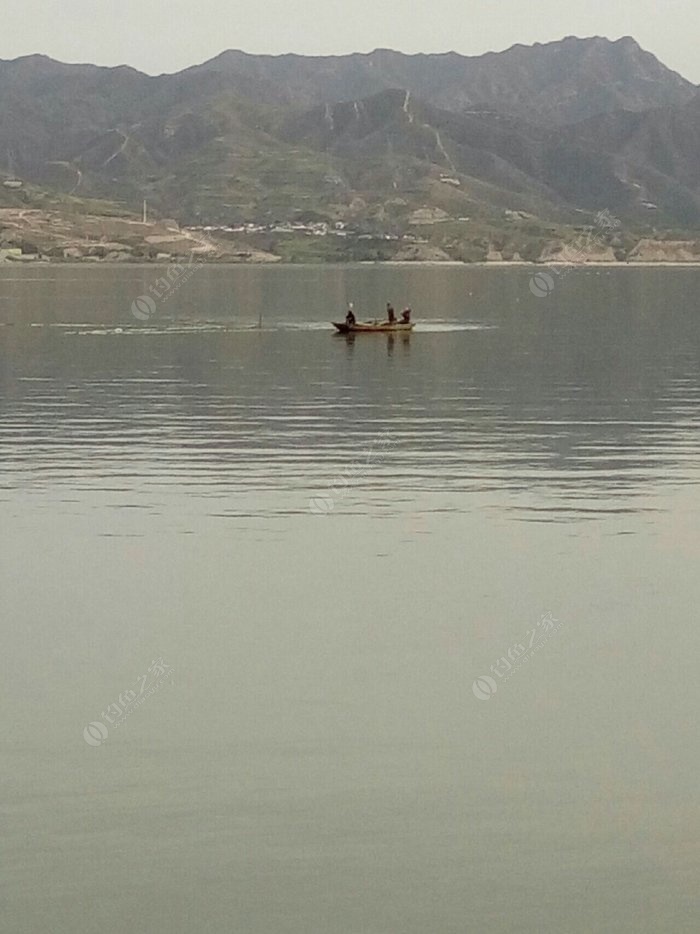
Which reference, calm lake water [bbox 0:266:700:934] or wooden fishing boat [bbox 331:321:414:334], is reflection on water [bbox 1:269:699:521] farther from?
wooden fishing boat [bbox 331:321:414:334]

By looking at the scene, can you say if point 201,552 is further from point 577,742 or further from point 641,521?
point 577,742

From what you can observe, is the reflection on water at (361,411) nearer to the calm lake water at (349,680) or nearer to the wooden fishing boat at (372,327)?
the calm lake water at (349,680)

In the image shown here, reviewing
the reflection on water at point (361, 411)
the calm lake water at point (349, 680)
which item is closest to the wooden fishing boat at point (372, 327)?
the reflection on water at point (361, 411)

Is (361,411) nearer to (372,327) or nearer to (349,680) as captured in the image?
(349,680)

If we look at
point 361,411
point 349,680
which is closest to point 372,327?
point 361,411

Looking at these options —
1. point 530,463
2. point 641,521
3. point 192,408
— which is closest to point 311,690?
point 641,521

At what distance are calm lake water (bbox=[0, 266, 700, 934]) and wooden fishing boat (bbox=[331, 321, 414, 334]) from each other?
65.2 meters

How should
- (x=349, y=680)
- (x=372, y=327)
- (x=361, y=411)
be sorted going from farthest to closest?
(x=372, y=327) < (x=361, y=411) < (x=349, y=680)

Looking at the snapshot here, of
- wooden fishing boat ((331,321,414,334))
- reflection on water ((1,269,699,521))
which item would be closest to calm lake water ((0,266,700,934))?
reflection on water ((1,269,699,521))

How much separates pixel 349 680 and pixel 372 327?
10376cm

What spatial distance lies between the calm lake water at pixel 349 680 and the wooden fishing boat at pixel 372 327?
6518 centimetres

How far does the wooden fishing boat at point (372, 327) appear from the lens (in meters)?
133

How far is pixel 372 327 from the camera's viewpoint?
133875mm

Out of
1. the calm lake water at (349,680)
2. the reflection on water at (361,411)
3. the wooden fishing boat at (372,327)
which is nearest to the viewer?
the calm lake water at (349,680)
